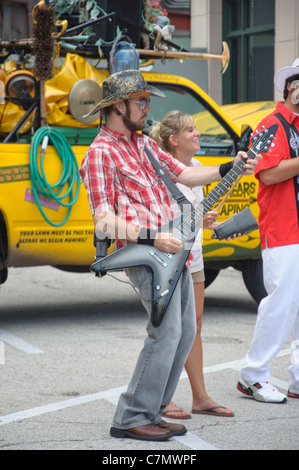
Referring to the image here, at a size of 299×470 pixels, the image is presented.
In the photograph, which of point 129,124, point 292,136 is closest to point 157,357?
point 129,124

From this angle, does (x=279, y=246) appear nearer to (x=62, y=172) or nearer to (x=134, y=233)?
(x=134, y=233)

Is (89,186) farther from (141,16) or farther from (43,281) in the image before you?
(43,281)

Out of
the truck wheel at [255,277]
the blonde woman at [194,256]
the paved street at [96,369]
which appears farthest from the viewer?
the truck wheel at [255,277]

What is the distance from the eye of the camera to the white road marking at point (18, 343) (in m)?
6.42

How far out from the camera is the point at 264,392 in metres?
5.10

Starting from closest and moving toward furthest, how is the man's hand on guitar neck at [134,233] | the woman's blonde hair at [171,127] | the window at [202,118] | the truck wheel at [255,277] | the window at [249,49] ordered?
the man's hand on guitar neck at [134,233], the woman's blonde hair at [171,127], the window at [202,118], the truck wheel at [255,277], the window at [249,49]

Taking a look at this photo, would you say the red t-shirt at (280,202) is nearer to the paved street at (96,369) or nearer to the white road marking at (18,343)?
the paved street at (96,369)

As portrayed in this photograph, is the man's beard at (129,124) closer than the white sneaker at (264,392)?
Yes

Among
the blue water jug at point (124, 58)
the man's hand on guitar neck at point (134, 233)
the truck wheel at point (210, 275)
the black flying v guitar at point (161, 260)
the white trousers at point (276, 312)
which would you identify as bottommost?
the truck wheel at point (210, 275)

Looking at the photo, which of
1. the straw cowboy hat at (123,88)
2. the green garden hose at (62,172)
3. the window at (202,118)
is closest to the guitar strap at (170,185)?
the straw cowboy hat at (123,88)

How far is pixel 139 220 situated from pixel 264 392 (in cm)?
153

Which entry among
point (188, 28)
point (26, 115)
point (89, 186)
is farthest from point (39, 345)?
point (188, 28)

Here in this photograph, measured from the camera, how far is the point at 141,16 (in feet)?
24.8
